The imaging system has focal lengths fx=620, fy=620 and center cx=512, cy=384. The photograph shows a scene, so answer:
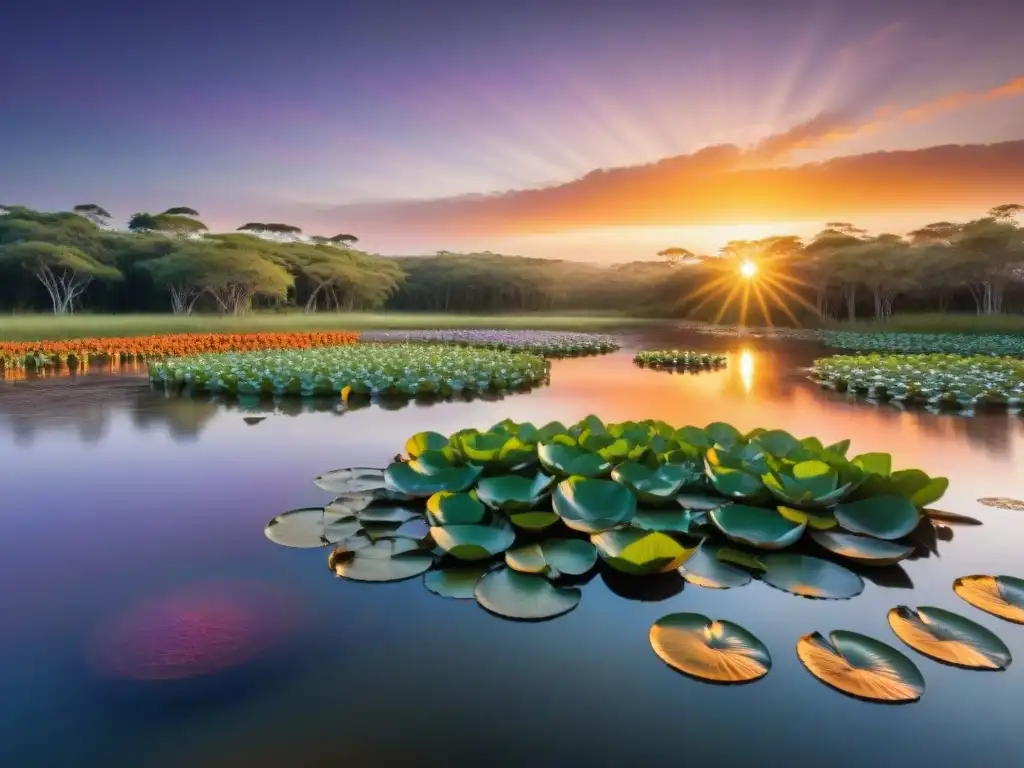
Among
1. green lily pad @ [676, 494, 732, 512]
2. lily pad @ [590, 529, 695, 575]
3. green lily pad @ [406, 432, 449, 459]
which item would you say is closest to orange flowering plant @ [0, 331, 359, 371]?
green lily pad @ [406, 432, 449, 459]

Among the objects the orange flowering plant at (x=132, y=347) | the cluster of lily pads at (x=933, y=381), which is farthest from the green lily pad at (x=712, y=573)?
the orange flowering plant at (x=132, y=347)

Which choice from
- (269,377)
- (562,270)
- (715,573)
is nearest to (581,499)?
(715,573)

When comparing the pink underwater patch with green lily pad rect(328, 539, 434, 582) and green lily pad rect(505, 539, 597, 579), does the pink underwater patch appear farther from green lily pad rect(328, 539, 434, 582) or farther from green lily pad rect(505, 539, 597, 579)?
green lily pad rect(505, 539, 597, 579)

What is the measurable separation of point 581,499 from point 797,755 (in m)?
1.80

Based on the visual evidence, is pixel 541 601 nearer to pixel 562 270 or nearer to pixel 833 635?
pixel 833 635

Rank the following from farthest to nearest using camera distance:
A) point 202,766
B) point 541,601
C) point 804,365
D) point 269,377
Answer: point 804,365 < point 269,377 < point 541,601 < point 202,766

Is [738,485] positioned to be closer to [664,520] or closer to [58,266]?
[664,520]

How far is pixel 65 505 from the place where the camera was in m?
4.57

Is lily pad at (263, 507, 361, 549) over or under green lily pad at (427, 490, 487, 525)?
under

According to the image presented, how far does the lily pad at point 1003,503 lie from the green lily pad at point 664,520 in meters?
2.61

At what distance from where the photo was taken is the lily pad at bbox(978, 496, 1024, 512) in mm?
4555

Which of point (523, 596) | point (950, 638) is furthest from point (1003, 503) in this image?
point (523, 596)

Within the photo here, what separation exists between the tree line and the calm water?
1577 inches

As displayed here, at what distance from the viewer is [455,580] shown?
3.16 metres
